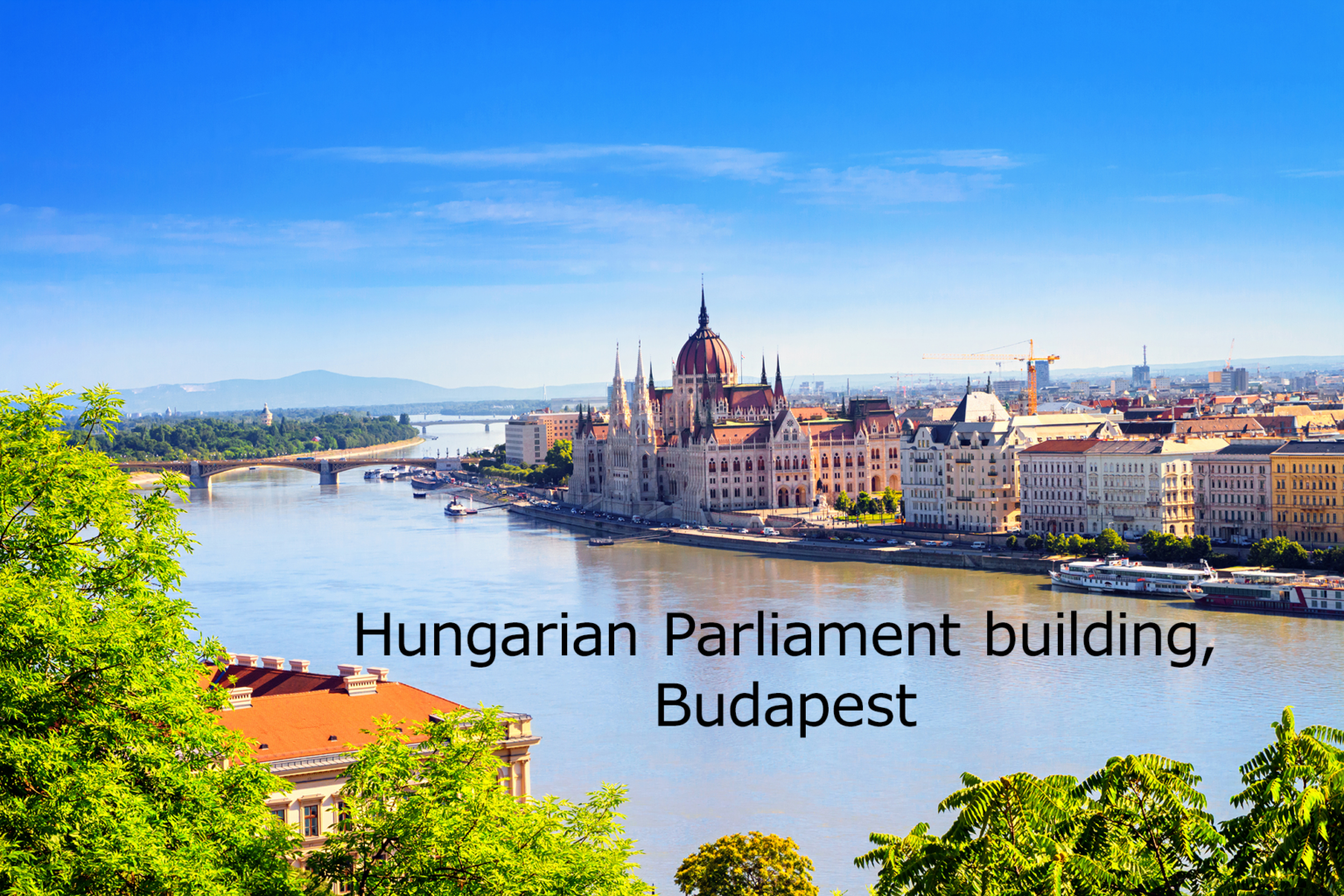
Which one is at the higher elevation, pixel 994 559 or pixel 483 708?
pixel 483 708

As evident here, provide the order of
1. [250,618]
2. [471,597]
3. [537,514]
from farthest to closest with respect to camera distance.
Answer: [537,514] < [471,597] < [250,618]

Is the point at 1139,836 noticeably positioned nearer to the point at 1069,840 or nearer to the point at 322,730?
the point at 1069,840

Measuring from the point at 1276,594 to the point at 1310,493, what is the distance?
8681 mm

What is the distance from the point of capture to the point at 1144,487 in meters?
43.7

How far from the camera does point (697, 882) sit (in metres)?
12.4

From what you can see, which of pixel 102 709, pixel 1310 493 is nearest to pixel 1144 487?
pixel 1310 493

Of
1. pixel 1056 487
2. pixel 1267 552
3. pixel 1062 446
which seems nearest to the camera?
pixel 1267 552

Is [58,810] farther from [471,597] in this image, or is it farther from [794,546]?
[794,546]

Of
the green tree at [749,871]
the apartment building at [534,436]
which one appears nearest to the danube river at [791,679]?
the green tree at [749,871]

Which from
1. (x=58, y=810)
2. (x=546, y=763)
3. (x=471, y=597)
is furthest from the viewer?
(x=471, y=597)

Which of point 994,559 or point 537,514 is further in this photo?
point 537,514

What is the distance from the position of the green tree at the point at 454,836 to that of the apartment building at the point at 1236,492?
120 ft

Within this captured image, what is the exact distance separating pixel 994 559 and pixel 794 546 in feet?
26.1

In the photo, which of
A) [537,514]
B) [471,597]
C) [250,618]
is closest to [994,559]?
[471,597]
